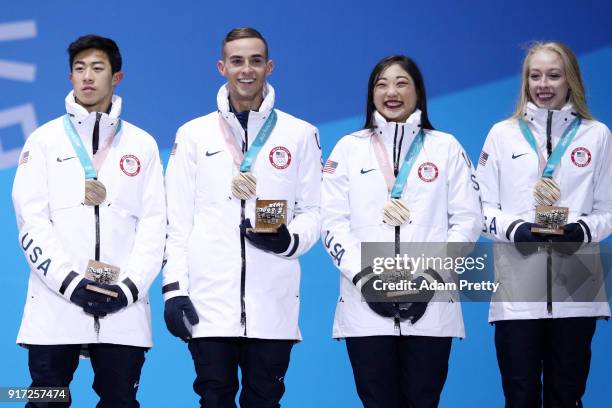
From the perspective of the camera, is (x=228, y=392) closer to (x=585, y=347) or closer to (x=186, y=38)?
(x=585, y=347)

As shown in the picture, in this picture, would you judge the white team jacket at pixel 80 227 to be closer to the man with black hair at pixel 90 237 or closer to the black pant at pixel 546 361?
the man with black hair at pixel 90 237

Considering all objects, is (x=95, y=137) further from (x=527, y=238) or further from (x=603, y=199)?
(x=603, y=199)

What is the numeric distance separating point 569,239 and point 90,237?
192 cm

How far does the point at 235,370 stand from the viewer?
401 cm

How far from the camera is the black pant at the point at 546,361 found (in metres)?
4.17

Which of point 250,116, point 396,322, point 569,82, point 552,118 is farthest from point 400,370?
point 569,82

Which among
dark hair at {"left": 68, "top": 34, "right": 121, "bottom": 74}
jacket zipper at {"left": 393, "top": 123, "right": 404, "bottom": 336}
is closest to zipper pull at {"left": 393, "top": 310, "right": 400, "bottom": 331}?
jacket zipper at {"left": 393, "top": 123, "right": 404, "bottom": 336}

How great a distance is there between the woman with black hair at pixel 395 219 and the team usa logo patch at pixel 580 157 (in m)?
0.47

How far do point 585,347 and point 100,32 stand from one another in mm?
3101

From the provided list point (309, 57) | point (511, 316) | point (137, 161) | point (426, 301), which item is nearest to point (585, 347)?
point (511, 316)

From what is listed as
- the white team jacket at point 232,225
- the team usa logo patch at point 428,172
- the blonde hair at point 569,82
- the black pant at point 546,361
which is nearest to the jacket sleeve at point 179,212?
the white team jacket at point 232,225

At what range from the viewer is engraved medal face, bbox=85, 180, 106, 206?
4004mm

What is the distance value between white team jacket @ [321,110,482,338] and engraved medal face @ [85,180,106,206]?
88 cm

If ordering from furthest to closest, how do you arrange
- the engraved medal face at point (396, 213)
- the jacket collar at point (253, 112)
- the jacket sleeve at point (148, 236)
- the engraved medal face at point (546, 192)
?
the engraved medal face at point (546, 192)
the jacket collar at point (253, 112)
the engraved medal face at point (396, 213)
the jacket sleeve at point (148, 236)
